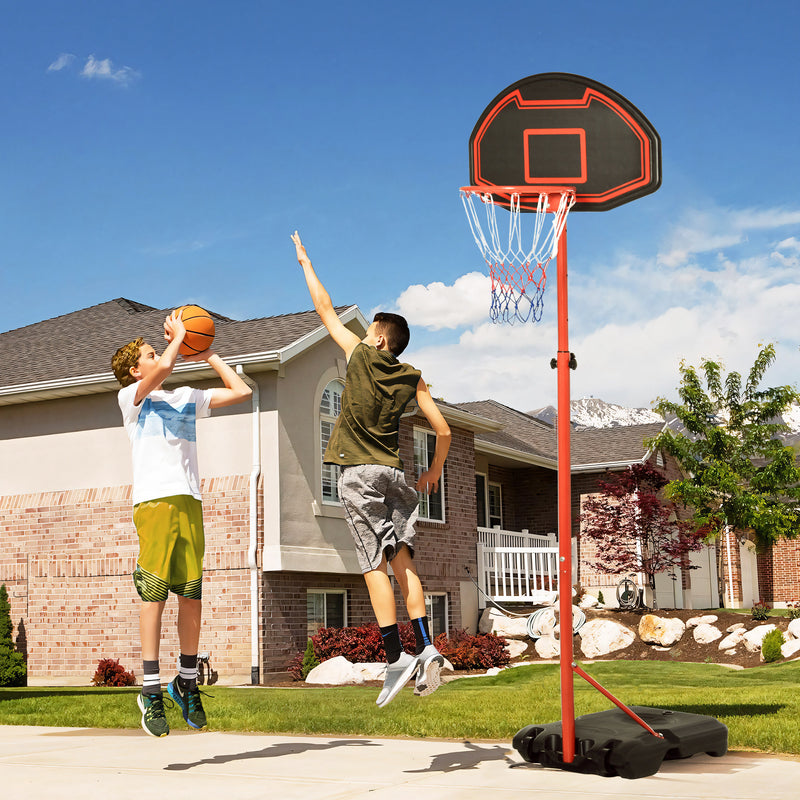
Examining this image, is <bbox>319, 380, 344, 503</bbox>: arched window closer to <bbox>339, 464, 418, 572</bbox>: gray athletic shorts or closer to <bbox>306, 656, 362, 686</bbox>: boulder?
<bbox>306, 656, 362, 686</bbox>: boulder

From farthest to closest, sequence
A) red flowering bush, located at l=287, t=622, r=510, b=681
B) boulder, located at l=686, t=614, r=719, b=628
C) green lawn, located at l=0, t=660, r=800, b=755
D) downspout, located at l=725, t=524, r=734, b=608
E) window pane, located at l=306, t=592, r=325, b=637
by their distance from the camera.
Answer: downspout, located at l=725, t=524, r=734, b=608 → boulder, located at l=686, t=614, r=719, b=628 → window pane, located at l=306, t=592, r=325, b=637 → red flowering bush, located at l=287, t=622, r=510, b=681 → green lawn, located at l=0, t=660, r=800, b=755

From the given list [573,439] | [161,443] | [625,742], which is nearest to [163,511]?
[161,443]

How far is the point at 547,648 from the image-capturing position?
65.0ft

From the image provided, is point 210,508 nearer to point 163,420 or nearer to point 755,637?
point 163,420

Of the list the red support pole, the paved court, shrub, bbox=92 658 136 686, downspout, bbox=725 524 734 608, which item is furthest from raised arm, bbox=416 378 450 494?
downspout, bbox=725 524 734 608

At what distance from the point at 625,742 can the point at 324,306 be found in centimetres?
293

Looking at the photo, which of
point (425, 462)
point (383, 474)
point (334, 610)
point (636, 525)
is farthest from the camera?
point (636, 525)

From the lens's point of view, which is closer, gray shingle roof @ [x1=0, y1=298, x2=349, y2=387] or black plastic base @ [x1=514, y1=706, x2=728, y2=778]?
black plastic base @ [x1=514, y1=706, x2=728, y2=778]

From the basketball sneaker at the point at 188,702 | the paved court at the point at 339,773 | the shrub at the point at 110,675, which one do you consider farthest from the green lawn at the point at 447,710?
the shrub at the point at 110,675

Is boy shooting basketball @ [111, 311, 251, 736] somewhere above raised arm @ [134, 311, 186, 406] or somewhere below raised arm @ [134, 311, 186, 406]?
below

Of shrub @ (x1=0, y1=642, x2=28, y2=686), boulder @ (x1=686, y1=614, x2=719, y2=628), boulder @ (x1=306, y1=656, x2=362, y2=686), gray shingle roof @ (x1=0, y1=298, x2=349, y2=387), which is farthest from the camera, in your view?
boulder @ (x1=686, y1=614, x2=719, y2=628)

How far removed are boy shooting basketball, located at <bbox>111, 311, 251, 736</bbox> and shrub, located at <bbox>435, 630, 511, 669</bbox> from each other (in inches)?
480

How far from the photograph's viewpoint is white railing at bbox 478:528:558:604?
22703mm

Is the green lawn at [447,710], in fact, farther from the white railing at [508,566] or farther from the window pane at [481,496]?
the window pane at [481,496]
